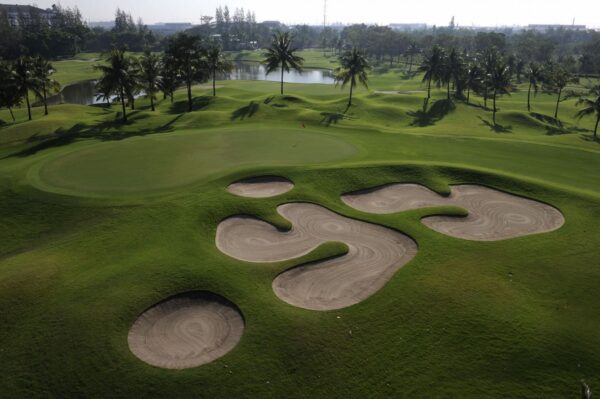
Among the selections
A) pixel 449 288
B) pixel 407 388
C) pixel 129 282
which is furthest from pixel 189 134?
pixel 407 388

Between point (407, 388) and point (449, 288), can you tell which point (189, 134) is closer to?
point (449, 288)

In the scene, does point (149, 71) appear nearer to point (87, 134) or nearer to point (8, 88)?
point (8, 88)

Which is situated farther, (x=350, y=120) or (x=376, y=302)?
(x=350, y=120)

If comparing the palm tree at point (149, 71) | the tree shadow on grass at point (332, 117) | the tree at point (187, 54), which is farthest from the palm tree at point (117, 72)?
the tree shadow on grass at point (332, 117)

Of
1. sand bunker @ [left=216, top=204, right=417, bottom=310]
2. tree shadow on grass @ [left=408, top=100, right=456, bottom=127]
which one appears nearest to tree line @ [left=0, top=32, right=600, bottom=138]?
tree shadow on grass @ [left=408, top=100, right=456, bottom=127]

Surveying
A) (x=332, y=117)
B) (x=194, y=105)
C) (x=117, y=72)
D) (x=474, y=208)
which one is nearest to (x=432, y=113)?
(x=332, y=117)

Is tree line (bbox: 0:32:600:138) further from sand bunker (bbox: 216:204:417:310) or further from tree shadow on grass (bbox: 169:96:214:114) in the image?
sand bunker (bbox: 216:204:417:310)
